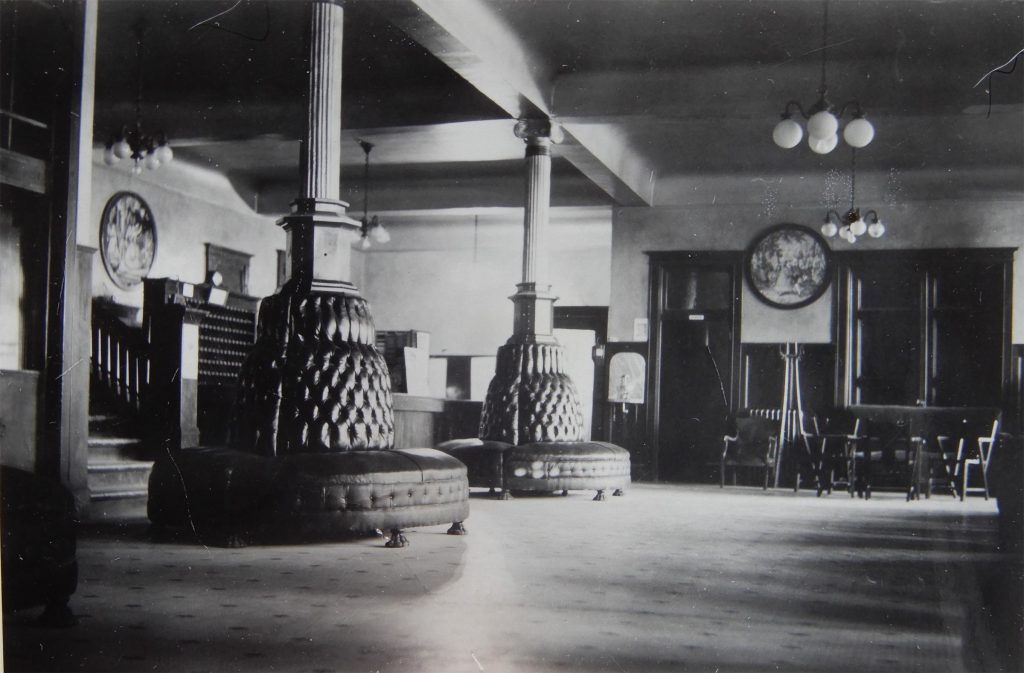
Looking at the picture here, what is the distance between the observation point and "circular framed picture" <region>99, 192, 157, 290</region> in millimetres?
11594

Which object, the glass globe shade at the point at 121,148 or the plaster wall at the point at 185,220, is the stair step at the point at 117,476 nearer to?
the glass globe shade at the point at 121,148

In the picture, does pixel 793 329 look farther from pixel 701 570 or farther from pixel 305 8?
pixel 701 570

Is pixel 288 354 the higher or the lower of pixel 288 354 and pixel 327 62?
the lower

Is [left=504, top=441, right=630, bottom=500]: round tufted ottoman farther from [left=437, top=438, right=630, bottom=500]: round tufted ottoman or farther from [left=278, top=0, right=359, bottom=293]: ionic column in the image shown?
[left=278, top=0, right=359, bottom=293]: ionic column

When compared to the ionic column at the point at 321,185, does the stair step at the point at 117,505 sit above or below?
below

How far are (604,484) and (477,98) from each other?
13.3 feet

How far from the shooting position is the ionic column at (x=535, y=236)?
9180 millimetres

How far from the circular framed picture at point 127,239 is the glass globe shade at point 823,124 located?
831cm

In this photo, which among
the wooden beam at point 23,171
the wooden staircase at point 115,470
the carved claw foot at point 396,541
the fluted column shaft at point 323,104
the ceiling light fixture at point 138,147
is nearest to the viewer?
the carved claw foot at point 396,541

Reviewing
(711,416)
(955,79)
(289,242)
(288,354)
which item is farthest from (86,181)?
(711,416)

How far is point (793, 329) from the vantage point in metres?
11.9

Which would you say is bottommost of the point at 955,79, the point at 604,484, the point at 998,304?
the point at 604,484

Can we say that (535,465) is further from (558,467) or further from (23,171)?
(23,171)

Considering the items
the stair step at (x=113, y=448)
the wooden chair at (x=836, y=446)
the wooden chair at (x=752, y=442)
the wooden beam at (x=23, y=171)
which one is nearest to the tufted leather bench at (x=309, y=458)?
the wooden beam at (x=23, y=171)
